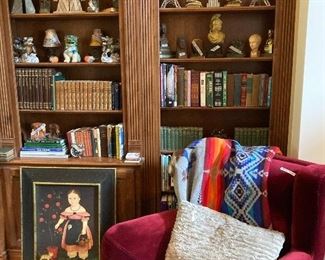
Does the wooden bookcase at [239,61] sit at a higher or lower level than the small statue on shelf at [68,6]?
lower

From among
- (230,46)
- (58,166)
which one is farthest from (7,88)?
(230,46)

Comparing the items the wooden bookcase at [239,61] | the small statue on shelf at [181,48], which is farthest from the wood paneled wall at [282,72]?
the small statue on shelf at [181,48]

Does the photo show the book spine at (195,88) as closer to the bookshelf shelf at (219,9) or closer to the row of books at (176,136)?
the row of books at (176,136)

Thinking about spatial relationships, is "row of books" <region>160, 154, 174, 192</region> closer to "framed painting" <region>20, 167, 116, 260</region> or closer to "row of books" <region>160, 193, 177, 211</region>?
"row of books" <region>160, 193, 177, 211</region>

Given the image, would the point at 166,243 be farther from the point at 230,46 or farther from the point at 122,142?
the point at 230,46

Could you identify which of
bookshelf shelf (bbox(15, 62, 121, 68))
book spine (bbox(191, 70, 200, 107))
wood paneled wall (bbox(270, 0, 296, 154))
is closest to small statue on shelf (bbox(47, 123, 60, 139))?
bookshelf shelf (bbox(15, 62, 121, 68))

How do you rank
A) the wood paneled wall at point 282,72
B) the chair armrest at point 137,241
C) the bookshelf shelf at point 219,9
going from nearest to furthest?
the chair armrest at point 137,241
the wood paneled wall at point 282,72
the bookshelf shelf at point 219,9

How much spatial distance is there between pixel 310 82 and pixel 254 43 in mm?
566

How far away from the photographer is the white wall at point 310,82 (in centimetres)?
189

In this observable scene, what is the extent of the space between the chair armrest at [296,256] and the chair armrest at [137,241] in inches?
20.5

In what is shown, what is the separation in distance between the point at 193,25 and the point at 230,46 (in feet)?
0.98

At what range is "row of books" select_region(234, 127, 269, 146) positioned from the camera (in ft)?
8.05

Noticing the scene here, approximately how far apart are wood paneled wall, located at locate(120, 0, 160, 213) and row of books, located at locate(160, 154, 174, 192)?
31mm

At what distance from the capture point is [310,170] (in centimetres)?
153
